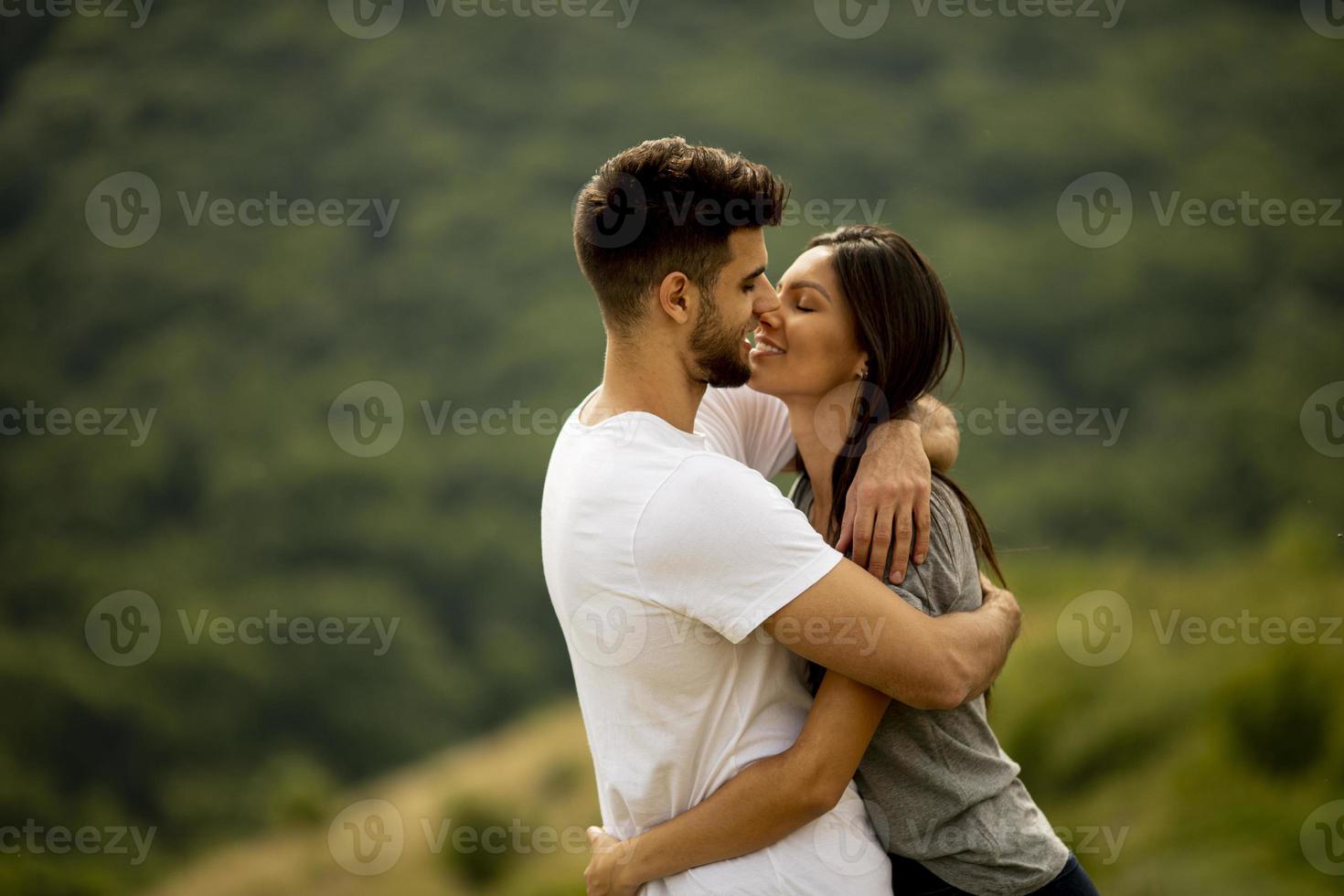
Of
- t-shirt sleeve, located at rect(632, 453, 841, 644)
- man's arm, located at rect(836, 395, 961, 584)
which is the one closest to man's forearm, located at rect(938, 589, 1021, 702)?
man's arm, located at rect(836, 395, 961, 584)

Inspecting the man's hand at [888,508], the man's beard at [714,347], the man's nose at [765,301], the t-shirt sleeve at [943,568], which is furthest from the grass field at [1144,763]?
the man's beard at [714,347]

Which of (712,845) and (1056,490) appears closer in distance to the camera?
(712,845)

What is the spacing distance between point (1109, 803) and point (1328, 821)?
42.5 inches

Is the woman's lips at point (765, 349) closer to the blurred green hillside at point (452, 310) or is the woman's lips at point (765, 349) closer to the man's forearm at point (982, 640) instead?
the man's forearm at point (982, 640)

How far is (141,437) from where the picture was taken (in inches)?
571

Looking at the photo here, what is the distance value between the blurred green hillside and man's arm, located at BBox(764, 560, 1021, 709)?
10125 millimetres

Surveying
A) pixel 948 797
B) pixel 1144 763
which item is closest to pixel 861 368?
pixel 948 797

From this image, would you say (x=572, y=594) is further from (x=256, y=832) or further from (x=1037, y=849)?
(x=256, y=832)

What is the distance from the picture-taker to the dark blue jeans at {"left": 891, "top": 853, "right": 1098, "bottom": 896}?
2.01m

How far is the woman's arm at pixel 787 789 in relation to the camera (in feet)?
6.10

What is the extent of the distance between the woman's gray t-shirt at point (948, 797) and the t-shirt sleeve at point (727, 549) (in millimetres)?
292

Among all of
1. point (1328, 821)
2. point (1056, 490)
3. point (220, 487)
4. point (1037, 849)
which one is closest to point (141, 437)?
point (220, 487)

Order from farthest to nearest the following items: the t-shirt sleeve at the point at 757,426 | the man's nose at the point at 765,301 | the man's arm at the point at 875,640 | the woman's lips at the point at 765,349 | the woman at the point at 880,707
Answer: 1. the t-shirt sleeve at the point at 757,426
2. the woman's lips at the point at 765,349
3. the man's nose at the point at 765,301
4. the woman at the point at 880,707
5. the man's arm at the point at 875,640

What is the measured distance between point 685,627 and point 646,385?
0.43 m
